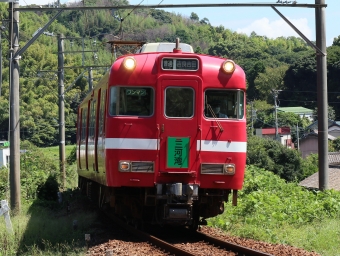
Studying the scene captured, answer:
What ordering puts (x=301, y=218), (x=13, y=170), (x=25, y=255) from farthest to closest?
(x=13, y=170) → (x=301, y=218) → (x=25, y=255)

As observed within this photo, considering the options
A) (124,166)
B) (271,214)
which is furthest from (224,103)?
(271,214)

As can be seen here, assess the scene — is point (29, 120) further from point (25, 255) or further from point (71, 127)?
point (25, 255)

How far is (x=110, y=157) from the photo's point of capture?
11477mm

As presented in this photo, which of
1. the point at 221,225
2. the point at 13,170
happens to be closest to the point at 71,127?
the point at 13,170

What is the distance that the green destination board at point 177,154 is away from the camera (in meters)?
11.5

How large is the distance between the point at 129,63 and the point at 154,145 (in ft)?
4.85

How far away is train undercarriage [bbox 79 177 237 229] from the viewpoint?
11.4m

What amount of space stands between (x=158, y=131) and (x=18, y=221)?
4.98 metres

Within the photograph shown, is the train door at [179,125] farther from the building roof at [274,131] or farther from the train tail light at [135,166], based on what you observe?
the building roof at [274,131]

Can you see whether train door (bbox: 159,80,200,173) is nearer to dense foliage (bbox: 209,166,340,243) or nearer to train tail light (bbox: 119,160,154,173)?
train tail light (bbox: 119,160,154,173)

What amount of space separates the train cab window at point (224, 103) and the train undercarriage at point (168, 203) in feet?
4.44

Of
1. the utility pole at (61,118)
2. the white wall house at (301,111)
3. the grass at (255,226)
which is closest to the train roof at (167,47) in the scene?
the grass at (255,226)

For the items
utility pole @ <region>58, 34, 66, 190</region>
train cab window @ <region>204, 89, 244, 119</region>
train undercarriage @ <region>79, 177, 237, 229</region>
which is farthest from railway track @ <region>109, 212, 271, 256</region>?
utility pole @ <region>58, 34, 66, 190</region>

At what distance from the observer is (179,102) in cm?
1170
